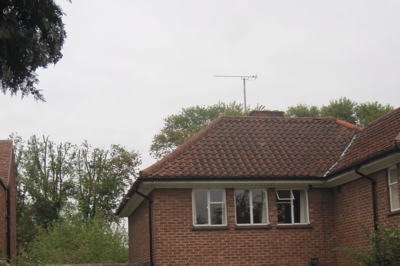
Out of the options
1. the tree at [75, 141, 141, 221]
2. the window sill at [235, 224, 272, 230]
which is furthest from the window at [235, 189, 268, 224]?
the tree at [75, 141, 141, 221]

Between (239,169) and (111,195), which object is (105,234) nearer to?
(239,169)

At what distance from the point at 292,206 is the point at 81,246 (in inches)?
474

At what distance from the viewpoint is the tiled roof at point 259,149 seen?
20219 millimetres

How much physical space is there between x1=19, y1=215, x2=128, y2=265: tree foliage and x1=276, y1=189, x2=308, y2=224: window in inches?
439

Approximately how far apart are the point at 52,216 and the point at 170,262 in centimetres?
2835

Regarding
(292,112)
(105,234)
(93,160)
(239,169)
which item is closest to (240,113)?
(292,112)

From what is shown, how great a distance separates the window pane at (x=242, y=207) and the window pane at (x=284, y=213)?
101cm

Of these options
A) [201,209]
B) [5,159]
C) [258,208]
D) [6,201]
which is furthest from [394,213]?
[5,159]

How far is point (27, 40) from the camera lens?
25.9 ft

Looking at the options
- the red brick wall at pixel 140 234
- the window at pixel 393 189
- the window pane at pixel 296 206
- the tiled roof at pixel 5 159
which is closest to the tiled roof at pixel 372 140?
the window at pixel 393 189

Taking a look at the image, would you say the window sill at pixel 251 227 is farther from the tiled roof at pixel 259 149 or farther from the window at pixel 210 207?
the tiled roof at pixel 259 149

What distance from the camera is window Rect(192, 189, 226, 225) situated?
66.2 ft

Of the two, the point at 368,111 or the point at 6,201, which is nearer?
the point at 6,201

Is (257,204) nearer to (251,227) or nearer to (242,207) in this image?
(242,207)
